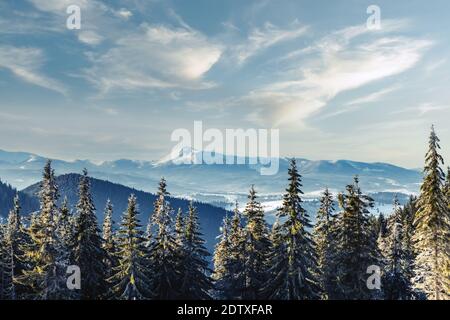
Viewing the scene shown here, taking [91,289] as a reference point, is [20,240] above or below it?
above

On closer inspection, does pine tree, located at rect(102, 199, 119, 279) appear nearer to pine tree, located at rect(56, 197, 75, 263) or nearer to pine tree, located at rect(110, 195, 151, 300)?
pine tree, located at rect(56, 197, 75, 263)

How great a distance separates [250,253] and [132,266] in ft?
40.1

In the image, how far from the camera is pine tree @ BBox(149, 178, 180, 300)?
1646 inches

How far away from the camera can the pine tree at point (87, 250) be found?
42344 millimetres

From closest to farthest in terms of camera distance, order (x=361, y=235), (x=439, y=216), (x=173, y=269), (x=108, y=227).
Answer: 1. (x=439, y=216)
2. (x=361, y=235)
3. (x=173, y=269)
4. (x=108, y=227)

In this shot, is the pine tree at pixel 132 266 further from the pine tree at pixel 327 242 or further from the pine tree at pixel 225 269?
the pine tree at pixel 327 242

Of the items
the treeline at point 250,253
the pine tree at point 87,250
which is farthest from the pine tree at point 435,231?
the pine tree at point 87,250

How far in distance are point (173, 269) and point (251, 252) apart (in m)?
8.14

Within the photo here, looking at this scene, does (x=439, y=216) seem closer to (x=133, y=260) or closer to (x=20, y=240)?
(x=133, y=260)

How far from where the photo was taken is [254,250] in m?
44.3

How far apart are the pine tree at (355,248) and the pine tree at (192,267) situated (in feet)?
44.6
